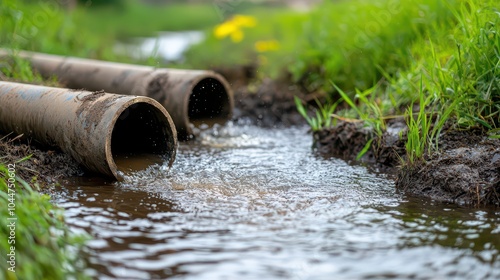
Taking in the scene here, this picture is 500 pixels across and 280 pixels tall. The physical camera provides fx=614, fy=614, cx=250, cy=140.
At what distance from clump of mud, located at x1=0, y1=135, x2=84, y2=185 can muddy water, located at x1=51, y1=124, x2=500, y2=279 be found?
20 cm

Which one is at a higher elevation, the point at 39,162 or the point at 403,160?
→ the point at 39,162

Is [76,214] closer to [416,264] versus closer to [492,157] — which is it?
[416,264]

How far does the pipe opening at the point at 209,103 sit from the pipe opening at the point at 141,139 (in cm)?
130

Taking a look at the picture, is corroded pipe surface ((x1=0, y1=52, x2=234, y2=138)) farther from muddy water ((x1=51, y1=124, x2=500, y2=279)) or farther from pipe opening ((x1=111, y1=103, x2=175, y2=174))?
muddy water ((x1=51, y1=124, x2=500, y2=279))

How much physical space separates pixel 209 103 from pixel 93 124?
237cm

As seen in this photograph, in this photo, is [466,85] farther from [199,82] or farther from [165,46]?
[165,46]

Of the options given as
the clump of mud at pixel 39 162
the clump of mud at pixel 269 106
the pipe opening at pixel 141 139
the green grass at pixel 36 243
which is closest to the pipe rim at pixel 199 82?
the clump of mud at pixel 269 106

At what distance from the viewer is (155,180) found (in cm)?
427

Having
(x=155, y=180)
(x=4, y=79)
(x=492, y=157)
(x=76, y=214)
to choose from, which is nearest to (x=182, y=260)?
(x=76, y=214)

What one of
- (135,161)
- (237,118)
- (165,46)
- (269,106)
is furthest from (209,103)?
(165,46)

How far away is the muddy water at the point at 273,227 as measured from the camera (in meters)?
2.79

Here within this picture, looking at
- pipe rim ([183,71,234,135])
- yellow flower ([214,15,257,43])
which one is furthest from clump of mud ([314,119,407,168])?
yellow flower ([214,15,257,43])

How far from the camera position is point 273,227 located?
331 centimetres

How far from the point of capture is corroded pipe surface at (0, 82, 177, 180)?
4.12m
